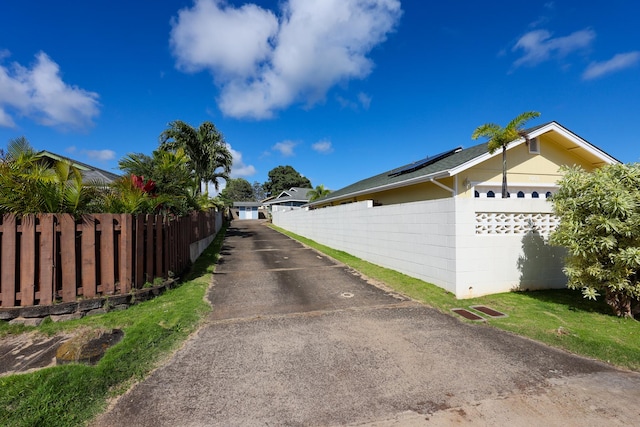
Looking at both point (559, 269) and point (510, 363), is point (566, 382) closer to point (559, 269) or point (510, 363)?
point (510, 363)

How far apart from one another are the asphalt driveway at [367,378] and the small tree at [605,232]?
2.02 metres

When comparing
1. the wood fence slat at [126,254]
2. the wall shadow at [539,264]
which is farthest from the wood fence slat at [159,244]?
the wall shadow at [539,264]

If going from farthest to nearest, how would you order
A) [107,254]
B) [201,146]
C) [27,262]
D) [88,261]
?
[201,146] < [107,254] < [88,261] < [27,262]

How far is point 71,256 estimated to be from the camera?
16.0 ft

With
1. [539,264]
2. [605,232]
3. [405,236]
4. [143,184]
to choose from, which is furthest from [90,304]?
[539,264]

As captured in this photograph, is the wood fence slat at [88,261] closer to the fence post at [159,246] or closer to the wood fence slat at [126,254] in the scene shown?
the wood fence slat at [126,254]

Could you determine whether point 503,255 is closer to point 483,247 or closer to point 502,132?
point 483,247

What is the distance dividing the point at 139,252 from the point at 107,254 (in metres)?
0.55

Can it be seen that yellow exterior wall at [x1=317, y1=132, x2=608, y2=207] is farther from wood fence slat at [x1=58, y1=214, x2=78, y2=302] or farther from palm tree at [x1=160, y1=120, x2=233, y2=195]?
palm tree at [x1=160, y1=120, x2=233, y2=195]

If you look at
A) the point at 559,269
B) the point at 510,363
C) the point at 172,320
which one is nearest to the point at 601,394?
the point at 510,363

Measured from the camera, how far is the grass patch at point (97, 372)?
99.4 inches

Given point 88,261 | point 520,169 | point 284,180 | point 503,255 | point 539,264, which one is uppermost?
point 284,180

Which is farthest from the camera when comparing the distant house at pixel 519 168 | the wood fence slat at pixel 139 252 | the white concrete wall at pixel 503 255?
the distant house at pixel 519 168

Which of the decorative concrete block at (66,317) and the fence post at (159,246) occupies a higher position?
the fence post at (159,246)
